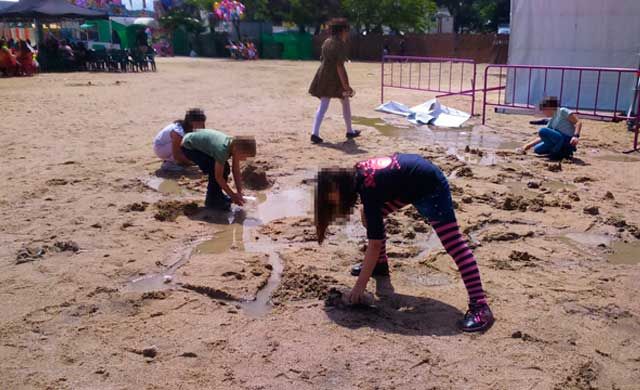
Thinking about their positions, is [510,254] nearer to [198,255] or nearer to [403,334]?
[403,334]

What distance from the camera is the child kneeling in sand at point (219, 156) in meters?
5.34

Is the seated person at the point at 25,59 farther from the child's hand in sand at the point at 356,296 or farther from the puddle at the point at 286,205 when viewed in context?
the child's hand in sand at the point at 356,296

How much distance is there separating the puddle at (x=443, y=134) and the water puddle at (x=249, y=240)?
352 centimetres

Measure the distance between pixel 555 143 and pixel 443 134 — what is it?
2.32 meters

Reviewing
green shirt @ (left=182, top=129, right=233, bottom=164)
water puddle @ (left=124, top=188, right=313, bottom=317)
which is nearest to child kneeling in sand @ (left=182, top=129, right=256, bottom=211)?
green shirt @ (left=182, top=129, right=233, bottom=164)

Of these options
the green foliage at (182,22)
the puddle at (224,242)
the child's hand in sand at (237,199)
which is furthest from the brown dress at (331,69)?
the green foliage at (182,22)

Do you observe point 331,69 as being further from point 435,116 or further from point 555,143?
point 555,143

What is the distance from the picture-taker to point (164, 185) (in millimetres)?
6527

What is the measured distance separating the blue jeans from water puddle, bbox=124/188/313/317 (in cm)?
357

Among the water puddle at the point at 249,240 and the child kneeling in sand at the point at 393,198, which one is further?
the water puddle at the point at 249,240

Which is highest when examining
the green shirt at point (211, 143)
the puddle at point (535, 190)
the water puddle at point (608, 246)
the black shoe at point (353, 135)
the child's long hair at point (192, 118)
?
the child's long hair at point (192, 118)

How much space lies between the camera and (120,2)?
181 ft

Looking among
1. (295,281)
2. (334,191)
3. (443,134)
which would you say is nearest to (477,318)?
(334,191)

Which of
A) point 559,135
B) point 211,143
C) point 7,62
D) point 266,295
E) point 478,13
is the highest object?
point 478,13
